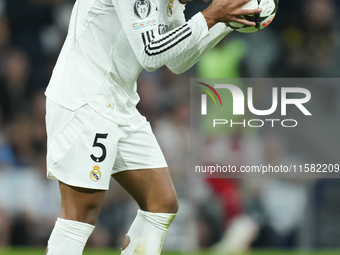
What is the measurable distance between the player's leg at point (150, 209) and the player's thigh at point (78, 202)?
0.99 feet

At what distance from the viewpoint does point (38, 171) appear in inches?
236

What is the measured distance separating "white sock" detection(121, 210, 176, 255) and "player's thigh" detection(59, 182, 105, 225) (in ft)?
1.05

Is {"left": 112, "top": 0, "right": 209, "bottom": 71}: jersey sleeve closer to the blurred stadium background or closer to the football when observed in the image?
the football

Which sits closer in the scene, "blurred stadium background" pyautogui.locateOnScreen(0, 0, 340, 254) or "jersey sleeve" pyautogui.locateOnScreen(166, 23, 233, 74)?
"jersey sleeve" pyautogui.locateOnScreen(166, 23, 233, 74)

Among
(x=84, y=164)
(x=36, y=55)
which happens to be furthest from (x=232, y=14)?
(x=36, y=55)

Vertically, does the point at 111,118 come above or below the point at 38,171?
above

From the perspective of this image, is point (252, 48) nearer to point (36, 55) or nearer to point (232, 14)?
point (36, 55)

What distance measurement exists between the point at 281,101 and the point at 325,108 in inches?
20.9

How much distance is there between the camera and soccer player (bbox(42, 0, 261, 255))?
2.50 m

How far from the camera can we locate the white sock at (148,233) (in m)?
2.80

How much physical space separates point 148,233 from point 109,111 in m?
0.69

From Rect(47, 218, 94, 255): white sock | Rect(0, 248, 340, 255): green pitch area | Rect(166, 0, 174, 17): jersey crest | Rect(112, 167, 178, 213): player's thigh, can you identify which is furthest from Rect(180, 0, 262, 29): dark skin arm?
Rect(0, 248, 340, 255): green pitch area
